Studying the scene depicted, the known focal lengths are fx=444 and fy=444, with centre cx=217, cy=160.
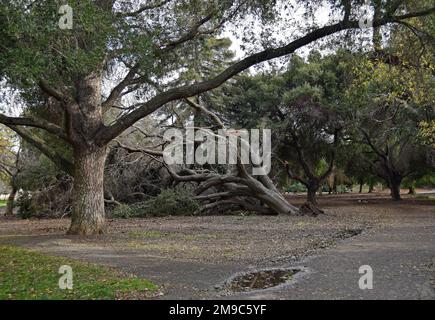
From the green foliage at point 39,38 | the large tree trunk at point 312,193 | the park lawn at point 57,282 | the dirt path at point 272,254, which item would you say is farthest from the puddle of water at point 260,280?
the large tree trunk at point 312,193

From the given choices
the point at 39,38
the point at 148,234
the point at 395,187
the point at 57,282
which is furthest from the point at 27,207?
the point at 395,187

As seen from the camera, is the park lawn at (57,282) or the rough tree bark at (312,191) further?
the rough tree bark at (312,191)

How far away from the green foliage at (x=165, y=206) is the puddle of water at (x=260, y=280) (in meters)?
14.1

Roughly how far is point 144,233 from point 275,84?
53.2ft

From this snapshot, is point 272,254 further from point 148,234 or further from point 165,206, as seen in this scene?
point 165,206

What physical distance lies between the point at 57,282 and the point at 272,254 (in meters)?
4.89

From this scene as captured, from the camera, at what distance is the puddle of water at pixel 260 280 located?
6824mm

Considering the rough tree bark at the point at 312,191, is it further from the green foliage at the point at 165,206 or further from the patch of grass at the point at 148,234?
the patch of grass at the point at 148,234

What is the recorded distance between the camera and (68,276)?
23.5 feet

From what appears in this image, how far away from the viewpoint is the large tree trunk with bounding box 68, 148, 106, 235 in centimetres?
1348

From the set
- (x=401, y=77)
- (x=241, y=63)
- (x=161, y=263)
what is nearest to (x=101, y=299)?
A: (x=161, y=263)

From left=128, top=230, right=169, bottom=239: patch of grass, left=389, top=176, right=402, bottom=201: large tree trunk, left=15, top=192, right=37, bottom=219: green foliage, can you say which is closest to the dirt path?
left=128, top=230, right=169, bottom=239: patch of grass
